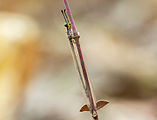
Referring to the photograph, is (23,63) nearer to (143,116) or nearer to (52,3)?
(52,3)

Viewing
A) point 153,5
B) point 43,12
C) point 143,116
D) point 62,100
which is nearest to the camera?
point 143,116

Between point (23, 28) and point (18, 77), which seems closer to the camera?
point (18, 77)

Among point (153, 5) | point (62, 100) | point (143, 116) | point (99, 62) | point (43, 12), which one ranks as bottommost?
point (143, 116)

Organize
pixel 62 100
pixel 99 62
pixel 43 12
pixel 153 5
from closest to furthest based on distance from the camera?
1. pixel 62 100
2. pixel 99 62
3. pixel 153 5
4. pixel 43 12

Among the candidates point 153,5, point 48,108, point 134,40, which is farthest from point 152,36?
point 48,108

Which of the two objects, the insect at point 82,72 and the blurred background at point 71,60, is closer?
the insect at point 82,72

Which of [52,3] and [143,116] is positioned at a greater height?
[52,3]

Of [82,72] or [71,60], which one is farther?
[71,60]

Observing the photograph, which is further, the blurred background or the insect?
the blurred background
